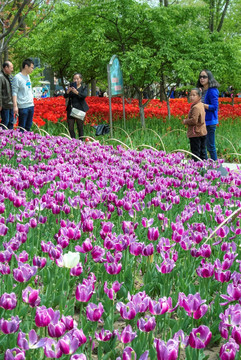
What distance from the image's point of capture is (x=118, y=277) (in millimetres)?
2234

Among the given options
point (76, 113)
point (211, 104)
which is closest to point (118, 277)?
point (211, 104)

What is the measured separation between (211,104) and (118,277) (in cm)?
549

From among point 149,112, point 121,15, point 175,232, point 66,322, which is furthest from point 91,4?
point 66,322

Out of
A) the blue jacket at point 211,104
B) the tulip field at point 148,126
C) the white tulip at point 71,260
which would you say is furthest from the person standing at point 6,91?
the white tulip at point 71,260

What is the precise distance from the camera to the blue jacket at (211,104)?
23.7 ft

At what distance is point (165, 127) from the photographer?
1235 centimetres

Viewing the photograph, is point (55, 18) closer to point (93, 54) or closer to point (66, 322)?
point (93, 54)

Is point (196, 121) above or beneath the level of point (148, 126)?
above

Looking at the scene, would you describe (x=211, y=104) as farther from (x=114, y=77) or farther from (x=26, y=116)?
(x=114, y=77)

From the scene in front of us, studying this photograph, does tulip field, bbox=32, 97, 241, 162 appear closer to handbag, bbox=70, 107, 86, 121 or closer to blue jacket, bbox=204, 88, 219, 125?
handbag, bbox=70, 107, 86, 121

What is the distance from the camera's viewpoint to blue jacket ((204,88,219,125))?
7223mm

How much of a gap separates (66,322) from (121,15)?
11846mm

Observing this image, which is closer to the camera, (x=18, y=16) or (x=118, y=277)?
(x=118, y=277)

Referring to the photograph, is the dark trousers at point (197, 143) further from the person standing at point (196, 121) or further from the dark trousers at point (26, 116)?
the dark trousers at point (26, 116)
